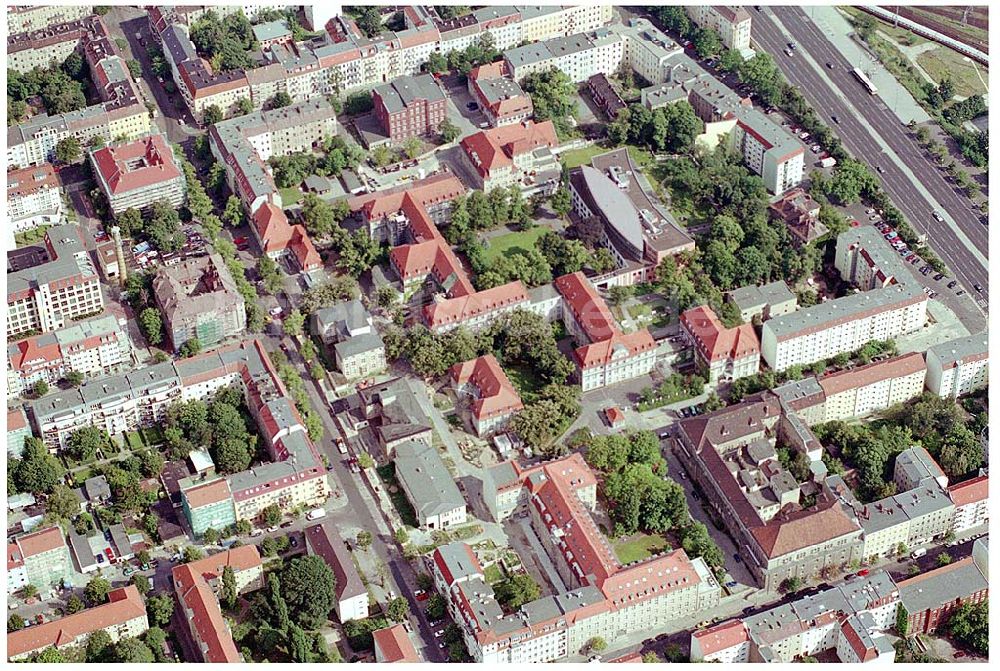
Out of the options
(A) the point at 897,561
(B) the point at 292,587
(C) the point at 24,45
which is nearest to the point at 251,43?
(C) the point at 24,45

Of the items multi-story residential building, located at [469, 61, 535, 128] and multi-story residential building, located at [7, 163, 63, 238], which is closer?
multi-story residential building, located at [7, 163, 63, 238]

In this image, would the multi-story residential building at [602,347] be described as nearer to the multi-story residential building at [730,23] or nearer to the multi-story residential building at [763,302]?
the multi-story residential building at [763,302]

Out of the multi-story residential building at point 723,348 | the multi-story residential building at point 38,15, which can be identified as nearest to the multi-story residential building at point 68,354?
the multi-story residential building at point 723,348

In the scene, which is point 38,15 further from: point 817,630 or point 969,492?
point 817,630

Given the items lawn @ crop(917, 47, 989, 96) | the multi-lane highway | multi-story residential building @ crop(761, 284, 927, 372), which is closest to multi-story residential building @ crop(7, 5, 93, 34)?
the multi-lane highway

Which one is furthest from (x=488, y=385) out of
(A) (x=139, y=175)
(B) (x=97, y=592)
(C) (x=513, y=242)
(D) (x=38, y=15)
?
(D) (x=38, y=15)

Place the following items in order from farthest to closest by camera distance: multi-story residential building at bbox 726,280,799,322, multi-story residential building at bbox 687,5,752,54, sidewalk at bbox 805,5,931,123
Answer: multi-story residential building at bbox 687,5,752,54
sidewalk at bbox 805,5,931,123
multi-story residential building at bbox 726,280,799,322

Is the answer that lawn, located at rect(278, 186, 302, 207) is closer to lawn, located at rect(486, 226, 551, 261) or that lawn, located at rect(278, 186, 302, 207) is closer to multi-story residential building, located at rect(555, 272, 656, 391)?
lawn, located at rect(486, 226, 551, 261)
